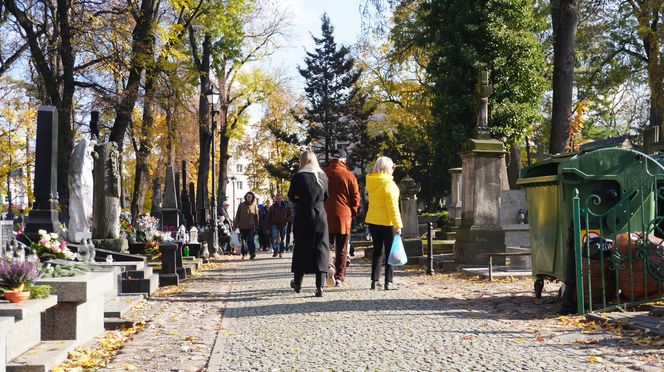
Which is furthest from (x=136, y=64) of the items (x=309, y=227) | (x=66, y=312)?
(x=66, y=312)

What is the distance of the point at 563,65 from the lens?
21.3 m

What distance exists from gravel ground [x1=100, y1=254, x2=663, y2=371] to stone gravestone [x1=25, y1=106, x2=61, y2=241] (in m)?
4.34

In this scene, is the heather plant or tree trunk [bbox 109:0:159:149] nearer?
the heather plant

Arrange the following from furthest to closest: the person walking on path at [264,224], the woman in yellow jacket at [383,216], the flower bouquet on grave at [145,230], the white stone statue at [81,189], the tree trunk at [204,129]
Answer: the tree trunk at [204,129] < the person walking on path at [264,224] < the flower bouquet on grave at [145,230] < the white stone statue at [81,189] < the woman in yellow jacket at [383,216]

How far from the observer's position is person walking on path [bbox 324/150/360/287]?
12094 millimetres

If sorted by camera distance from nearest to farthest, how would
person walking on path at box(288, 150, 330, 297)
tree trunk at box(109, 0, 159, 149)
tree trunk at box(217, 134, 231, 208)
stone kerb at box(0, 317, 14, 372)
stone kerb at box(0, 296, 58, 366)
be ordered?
1. stone kerb at box(0, 317, 14, 372)
2. stone kerb at box(0, 296, 58, 366)
3. person walking on path at box(288, 150, 330, 297)
4. tree trunk at box(109, 0, 159, 149)
5. tree trunk at box(217, 134, 231, 208)

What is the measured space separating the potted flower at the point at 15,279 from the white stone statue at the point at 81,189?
11.4 m

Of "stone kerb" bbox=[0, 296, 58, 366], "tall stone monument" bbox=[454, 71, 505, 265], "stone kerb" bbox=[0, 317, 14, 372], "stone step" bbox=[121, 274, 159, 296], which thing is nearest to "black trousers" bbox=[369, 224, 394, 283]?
"stone step" bbox=[121, 274, 159, 296]

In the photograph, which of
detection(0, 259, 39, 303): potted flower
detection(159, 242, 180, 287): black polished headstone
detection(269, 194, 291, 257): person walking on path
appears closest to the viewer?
detection(0, 259, 39, 303): potted flower

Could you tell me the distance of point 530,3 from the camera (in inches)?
1223

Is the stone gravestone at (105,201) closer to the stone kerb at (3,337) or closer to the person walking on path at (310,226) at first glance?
the person walking on path at (310,226)

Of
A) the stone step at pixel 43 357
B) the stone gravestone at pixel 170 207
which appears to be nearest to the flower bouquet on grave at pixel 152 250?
the stone gravestone at pixel 170 207

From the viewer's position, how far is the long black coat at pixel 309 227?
432 inches

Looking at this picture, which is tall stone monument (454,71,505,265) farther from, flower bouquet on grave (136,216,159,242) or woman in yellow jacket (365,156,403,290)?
flower bouquet on grave (136,216,159,242)
